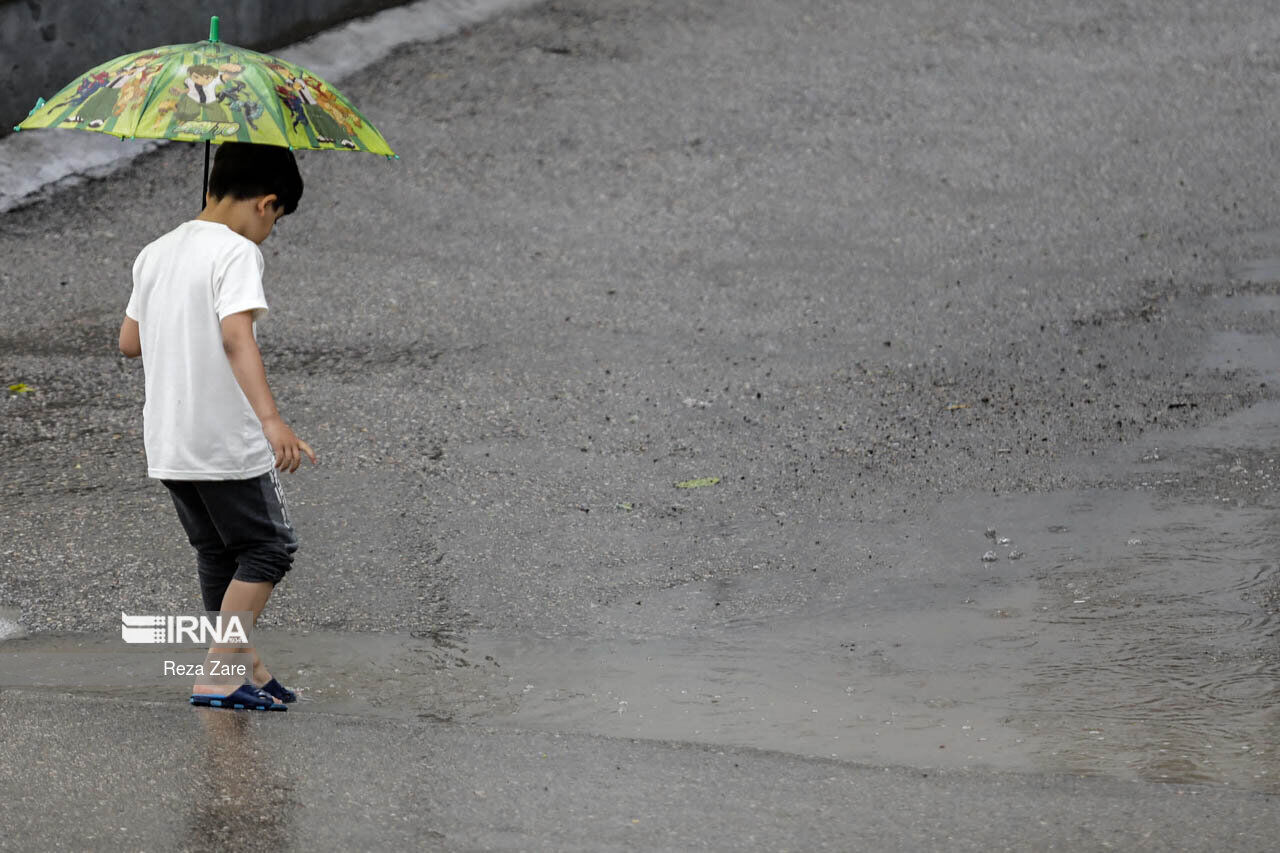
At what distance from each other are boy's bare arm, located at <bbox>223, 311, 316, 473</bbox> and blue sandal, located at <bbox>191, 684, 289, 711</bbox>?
2.34 ft

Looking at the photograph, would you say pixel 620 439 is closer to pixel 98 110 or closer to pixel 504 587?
pixel 504 587

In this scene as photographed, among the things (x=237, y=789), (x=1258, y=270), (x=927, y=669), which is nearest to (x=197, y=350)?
(x=237, y=789)

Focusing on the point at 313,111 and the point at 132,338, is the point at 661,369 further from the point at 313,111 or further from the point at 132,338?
the point at 132,338

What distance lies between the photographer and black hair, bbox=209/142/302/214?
393 cm

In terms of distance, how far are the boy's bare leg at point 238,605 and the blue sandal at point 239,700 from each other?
1 cm

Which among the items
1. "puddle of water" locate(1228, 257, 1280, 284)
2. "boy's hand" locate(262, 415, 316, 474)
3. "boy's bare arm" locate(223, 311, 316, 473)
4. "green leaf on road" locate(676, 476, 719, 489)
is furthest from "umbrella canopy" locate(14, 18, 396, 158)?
"puddle of water" locate(1228, 257, 1280, 284)

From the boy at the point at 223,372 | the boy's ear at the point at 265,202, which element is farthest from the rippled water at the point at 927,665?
the boy's ear at the point at 265,202

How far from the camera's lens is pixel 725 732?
13.9 ft

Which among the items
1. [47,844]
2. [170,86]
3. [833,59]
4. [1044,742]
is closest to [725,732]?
[1044,742]

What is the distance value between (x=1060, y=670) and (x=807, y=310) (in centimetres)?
363

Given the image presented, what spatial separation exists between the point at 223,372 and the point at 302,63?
8095 millimetres

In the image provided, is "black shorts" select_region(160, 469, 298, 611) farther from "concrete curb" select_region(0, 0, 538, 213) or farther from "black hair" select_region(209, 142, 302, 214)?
"concrete curb" select_region(0, 0, 538, 213)

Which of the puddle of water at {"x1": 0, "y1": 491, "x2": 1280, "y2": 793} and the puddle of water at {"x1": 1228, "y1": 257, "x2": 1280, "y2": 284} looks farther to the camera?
the puddle of water at {"x1": 1228, "y1": 257, "x2": 1280, "y2": 284}

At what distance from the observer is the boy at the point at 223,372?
377 cm
